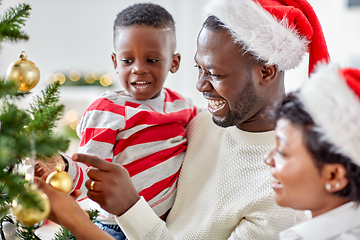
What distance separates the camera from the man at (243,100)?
101 centimetres

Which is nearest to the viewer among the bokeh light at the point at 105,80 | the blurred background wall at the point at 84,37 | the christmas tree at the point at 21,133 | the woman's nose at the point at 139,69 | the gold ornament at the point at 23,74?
the christmas tree at the point at 21,133

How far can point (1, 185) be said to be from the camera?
0.76 m

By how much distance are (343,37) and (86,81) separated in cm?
245

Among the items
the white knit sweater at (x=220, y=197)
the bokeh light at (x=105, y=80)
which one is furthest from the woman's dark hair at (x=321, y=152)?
the bokeh light at (x=105, y=80)

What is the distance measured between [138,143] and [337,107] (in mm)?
651

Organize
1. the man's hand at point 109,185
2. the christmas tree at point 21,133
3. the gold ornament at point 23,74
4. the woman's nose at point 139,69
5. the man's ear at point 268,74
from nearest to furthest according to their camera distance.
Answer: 1. the christmas tree at point 21,133
2. the gold ornament at point 23,74
3. the man's hand at point 109,185
4. the man's ear at point 268,74
5. the woman's nose at point 139,69

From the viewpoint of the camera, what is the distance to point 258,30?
1023mm

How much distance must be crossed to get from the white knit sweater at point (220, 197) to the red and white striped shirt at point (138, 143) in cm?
6

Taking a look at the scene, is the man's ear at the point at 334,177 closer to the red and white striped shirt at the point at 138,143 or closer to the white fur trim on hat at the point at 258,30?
the white fur trim on hat at the point at 258,30

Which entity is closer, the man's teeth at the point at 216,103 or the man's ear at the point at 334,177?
the man's ear at the point at 334,177

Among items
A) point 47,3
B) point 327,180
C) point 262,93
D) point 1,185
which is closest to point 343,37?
point 262,93

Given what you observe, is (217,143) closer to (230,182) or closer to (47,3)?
(230,182)

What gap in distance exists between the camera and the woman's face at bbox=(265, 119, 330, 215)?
27.3 inches

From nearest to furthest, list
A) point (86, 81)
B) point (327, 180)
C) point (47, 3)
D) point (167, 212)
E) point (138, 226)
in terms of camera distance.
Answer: point (327, 180) → point (138, 226) → point (167, 212) → point (86, 81) → point (47, 3)
